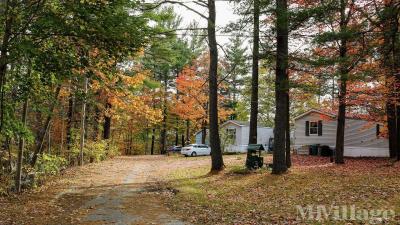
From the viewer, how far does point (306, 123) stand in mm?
33031

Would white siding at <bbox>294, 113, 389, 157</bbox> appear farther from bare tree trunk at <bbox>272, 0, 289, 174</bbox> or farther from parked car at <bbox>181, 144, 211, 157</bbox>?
bare tree trunk at <bbox>272, 0, 289, 174</bbox>

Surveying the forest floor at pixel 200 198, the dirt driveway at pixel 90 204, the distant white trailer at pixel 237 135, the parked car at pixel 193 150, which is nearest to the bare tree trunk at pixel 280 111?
the forest floor at pixel 200 198

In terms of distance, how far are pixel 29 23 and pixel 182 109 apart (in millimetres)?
33608

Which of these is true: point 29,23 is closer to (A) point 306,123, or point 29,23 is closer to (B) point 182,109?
(A) point 306,123

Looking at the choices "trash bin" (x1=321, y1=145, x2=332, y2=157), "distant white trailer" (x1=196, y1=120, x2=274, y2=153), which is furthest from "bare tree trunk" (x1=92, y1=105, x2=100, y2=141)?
"trash bin" (x1=321, y1=145, x2=332, y2=157)

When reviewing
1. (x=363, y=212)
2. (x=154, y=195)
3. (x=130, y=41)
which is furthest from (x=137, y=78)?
(x=363, y=212)

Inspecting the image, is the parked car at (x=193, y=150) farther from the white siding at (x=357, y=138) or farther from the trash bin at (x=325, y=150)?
the trash bin at (x=325, y=150)
